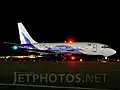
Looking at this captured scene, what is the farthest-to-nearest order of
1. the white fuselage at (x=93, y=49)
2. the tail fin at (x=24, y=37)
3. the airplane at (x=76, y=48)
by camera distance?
the tail fin at (x=24, y=37)
the airplane at (x=76, y=48)
the white fuselage at (x=93, y=49)

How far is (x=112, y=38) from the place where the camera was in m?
122

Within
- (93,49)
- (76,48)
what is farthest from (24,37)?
(93,49)

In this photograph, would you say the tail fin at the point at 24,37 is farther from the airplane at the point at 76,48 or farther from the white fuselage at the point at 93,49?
the white fuselage at the point at 93,49

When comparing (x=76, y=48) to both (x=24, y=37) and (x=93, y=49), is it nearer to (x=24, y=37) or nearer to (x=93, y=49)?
(x=93, y=49)

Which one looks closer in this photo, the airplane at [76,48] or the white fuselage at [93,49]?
the white fuselage at [93,49]

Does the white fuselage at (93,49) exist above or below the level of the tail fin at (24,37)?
below

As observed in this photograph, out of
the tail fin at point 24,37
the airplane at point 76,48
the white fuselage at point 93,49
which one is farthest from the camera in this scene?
the tail fin at point 24,37

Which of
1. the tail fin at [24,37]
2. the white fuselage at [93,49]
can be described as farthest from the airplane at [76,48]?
the tail fin at [24,37]

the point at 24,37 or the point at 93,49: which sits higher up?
the point at 24,37

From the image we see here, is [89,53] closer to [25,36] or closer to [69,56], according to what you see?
[69,56]

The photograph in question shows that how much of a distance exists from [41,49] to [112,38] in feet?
145

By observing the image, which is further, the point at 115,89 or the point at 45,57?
the point at 45,57

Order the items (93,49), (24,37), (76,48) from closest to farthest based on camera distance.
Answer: (93,49)
(76,48)
(24,37)

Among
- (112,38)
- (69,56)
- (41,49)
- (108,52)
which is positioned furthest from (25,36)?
(112,38)
